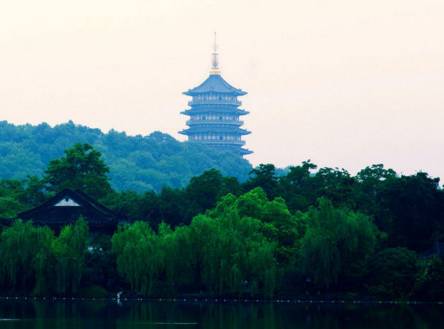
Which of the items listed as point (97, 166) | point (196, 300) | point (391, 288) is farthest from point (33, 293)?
point (97, 166)

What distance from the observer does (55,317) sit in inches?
1462

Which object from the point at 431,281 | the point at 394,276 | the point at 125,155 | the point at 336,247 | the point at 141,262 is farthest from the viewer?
the point at 125,155

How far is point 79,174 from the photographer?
66.6m

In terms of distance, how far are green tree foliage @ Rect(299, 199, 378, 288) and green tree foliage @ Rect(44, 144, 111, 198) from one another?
19.8 m

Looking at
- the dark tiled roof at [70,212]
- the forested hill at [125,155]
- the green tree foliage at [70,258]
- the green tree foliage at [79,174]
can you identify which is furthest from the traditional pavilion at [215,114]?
the green tree foliage at [70,258]

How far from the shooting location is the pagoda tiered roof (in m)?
127

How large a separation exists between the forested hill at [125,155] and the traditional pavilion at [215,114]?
583 cm

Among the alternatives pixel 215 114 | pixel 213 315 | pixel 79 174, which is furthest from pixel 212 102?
pixel 213 315

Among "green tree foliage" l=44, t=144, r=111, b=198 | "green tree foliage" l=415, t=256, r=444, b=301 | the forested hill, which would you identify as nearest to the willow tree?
"green tree foliage" l=415, t=256, r=444, b=301

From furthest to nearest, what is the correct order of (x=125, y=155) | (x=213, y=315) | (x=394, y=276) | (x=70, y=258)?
(x=125, y=155)
(x=70, y=258)
(x=394, y=276)
(x=213, y=315)

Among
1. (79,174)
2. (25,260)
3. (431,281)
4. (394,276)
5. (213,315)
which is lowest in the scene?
(213,315)

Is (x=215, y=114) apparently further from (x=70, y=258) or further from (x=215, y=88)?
(x=70, y=258)

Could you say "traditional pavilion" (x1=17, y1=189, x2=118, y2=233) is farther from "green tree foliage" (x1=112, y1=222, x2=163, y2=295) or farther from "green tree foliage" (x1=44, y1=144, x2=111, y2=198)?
"green tree foliage" (x1=44, y1=144, x2=111, y2=198)

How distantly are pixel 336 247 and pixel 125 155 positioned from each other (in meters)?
69.5
